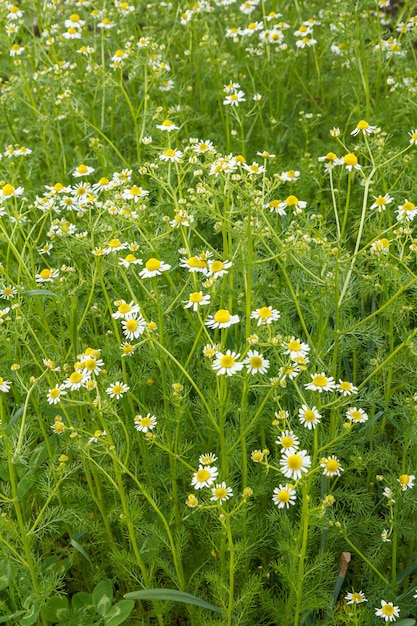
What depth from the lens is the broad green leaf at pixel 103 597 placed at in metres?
2.29

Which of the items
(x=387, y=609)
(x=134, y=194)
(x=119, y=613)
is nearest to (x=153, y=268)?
(x=134, y=194)

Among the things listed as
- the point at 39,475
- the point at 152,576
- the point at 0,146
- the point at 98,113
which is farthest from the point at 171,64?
the point at 152,576

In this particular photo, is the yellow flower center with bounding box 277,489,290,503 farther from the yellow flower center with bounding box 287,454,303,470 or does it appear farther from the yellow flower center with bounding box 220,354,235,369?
the yellow flower center with bounding box 220,354,235,369

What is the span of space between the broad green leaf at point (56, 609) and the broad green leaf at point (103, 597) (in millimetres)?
110

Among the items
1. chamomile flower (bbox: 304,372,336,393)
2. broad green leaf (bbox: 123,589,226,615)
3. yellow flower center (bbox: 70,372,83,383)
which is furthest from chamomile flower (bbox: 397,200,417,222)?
broad green leaf (bbox: 123,589,226,615)

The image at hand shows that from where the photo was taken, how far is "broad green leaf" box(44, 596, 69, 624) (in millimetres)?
2320

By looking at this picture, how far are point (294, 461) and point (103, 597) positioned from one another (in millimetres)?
922

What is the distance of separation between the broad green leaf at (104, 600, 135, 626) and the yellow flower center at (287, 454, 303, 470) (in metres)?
0.81

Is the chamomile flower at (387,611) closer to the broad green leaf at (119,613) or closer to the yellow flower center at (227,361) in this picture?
the broad green leaf at (119,613)

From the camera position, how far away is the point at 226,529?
196 centimetres

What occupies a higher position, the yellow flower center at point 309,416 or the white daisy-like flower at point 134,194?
the white daisy-like flower at point 134,194

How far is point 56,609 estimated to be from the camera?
7.66 feet

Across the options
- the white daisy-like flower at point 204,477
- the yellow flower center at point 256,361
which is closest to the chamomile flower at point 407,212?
the yellow flower center at point 256,361

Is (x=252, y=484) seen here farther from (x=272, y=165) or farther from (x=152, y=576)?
(x=272, y=165)
